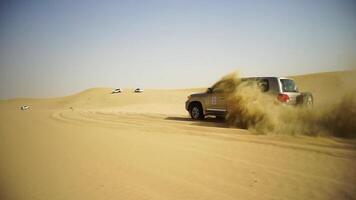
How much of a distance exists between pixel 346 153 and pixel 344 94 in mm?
4226

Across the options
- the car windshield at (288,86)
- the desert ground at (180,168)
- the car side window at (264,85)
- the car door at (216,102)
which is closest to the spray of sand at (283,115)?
the car side window at (264,85)

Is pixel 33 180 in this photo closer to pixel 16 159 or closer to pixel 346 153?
pixel 16 159

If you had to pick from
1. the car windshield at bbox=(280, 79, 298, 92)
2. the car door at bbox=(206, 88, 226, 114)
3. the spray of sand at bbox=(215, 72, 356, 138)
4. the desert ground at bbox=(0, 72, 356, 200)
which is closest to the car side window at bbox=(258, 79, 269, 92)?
the spray of sand at bbox=(215, 72, 356, 138)

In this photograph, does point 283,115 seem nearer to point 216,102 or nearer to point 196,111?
point 216,102

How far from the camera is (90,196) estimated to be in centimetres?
397

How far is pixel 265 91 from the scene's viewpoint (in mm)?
11359

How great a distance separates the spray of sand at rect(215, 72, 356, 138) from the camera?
8.50 m

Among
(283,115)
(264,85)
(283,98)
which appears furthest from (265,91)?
(283,115)

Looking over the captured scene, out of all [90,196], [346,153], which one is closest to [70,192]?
[90,196]

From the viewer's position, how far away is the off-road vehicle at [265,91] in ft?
35.9

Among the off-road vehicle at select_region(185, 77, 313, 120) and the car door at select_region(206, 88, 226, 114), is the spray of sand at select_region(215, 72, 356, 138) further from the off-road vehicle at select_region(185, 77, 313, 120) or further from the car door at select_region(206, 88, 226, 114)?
the car door at select_region(206, 88, 226, 114)

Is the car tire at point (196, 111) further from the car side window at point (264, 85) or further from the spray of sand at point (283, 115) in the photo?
the car side window at point (264, 85)

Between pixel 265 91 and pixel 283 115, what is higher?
pixel 265 91

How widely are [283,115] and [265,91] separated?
1993 millimetres
